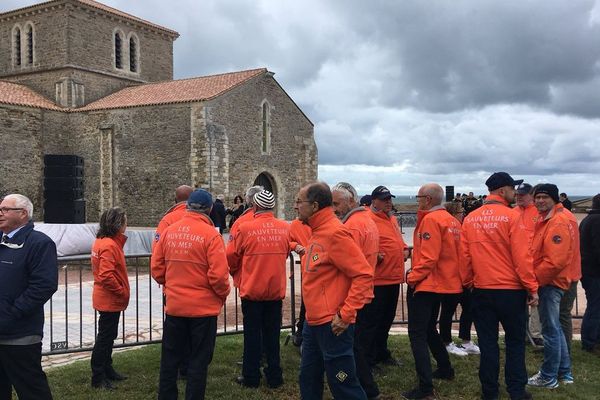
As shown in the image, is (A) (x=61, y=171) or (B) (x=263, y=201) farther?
(A) (x=61, y=171)

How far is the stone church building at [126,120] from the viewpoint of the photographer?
24297 millimetres

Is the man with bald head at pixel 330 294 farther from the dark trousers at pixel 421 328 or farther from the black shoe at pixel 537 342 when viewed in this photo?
the black shoe at pixel 537 342

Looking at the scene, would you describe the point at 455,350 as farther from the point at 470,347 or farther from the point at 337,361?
the point at 337,361

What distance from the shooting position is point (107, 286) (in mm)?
5004

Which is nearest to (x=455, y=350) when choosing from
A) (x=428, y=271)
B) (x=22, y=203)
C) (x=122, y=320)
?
(x=428, y=271)

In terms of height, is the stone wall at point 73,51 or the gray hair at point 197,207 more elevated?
the stone wall at point 73,51

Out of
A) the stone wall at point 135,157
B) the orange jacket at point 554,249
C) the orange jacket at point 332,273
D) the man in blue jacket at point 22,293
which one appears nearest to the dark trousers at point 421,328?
the orange jacket at point 554,249

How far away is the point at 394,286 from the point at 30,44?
Answer: 29.8 metres

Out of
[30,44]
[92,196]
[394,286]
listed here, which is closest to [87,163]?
[92,196]

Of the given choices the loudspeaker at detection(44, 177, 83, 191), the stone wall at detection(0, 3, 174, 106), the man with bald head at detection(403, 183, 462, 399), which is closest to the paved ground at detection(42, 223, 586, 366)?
the man with bald head at detection(403, 183, 462, 399)

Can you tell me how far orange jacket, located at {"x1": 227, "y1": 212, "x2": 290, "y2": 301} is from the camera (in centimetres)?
499

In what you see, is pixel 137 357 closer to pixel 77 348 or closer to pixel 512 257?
pixel 77 348

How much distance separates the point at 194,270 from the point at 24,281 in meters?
1.18

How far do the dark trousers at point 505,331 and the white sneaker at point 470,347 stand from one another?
158 cm
